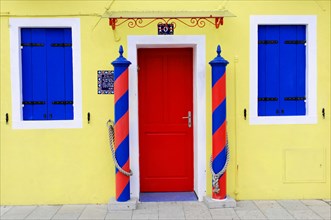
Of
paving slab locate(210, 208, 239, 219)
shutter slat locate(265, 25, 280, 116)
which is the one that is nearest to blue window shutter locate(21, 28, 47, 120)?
paving slab locate(210, 208, 239, 219)

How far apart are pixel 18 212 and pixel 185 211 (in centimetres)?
232

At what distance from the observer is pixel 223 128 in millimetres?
6016

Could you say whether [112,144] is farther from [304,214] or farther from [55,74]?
[304,214]

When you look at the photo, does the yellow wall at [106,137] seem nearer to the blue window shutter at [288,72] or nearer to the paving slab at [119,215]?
the blue window shutter at [288,72]

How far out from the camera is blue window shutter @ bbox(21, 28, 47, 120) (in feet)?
20.4

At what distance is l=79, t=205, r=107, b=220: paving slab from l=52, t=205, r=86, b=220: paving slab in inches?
2.7

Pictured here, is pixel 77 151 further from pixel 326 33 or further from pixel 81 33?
pixel 326 33

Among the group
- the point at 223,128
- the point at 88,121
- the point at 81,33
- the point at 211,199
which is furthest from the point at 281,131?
the point at 81,33

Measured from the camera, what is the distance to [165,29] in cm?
624

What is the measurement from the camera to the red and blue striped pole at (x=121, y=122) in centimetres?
591

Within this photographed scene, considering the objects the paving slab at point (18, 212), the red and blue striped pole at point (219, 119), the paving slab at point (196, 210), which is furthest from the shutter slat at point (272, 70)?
the paving slab at point (18, 212)

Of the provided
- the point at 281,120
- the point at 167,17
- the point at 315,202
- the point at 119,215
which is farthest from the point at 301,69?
the point at 119,215

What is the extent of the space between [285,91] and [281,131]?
61cm

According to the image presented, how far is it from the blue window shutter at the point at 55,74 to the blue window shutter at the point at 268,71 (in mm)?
2941
